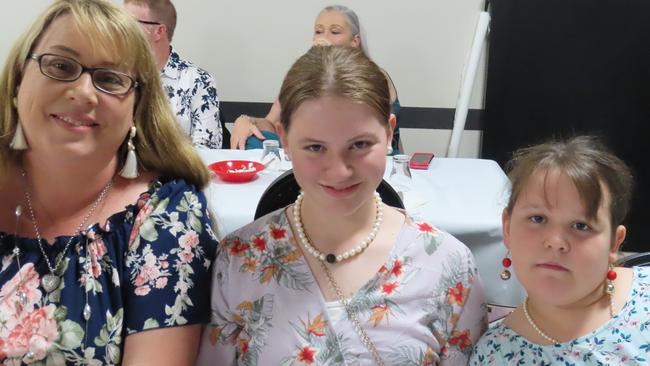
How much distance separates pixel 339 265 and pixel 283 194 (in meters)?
0.37

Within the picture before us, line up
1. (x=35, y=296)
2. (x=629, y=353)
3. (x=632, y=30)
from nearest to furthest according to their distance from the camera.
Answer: (x=629, y=353)
(x=35, y=296)
(x=632, y=30)

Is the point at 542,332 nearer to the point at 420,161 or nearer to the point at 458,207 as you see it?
the point at 458,207

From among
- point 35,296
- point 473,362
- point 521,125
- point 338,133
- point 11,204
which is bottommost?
point 521,125

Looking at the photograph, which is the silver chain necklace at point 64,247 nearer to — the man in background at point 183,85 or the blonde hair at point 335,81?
the blonde hair at point 335,81

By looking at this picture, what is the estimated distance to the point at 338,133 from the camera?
1.09 metres

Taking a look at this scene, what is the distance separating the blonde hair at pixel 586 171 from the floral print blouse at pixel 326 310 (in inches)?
7.6

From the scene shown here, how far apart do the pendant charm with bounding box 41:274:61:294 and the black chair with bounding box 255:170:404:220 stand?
492 millimetres

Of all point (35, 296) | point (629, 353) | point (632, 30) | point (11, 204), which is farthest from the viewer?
point (632, 30)

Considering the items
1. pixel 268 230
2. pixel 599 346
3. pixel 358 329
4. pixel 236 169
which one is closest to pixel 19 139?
pixel 268 230

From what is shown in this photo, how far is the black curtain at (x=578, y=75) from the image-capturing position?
3.58m

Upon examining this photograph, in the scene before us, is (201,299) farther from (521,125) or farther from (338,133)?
(521,125)

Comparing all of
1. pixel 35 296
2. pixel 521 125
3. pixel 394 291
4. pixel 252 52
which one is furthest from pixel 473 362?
pixel 252 52

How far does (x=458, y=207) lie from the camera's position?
6.47 feet

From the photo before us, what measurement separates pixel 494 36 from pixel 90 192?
302cm
